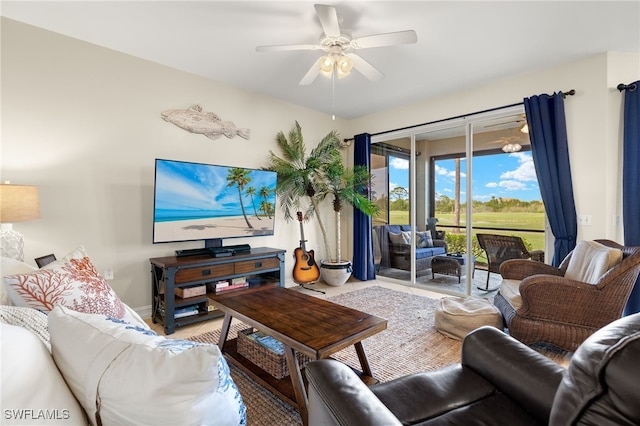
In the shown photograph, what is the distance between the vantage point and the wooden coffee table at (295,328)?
5.18 feet

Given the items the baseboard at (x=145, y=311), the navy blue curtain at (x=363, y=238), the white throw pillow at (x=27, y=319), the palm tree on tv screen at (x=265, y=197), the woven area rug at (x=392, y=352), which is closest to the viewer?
the white throw pillow at (x=27, y=319)

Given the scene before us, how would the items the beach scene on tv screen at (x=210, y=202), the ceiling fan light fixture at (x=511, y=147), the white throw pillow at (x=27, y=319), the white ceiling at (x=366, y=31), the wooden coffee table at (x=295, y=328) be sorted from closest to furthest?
1. the white throw pillow at (x=27, y=319)
2. the wooden coffee table at (x=295, y=328)
3. the white ceiling at (x=366, y=31)
4. the beach scene on tv screen at (x=210, y=202)
5. the ceiling fan light fixture at (x=511, y=147)

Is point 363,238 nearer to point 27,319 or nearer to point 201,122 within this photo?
point 201,122

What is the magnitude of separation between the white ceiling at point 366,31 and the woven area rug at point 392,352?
8.76ft

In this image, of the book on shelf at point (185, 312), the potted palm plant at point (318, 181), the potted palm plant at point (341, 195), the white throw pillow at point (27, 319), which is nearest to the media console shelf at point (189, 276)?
the book on shelf at point (185, 312)

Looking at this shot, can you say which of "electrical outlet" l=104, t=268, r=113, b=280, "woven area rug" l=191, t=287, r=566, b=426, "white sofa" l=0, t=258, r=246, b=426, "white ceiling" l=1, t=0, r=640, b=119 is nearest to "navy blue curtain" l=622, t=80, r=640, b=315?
"white ceiling" l=1, t=0, r=640, b=119

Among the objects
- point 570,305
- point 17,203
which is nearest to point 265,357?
point 17,203

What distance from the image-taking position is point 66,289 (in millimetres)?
1291

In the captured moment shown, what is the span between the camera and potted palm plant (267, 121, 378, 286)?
4234mm

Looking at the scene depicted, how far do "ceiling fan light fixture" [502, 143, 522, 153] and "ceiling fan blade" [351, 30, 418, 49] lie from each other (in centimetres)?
222

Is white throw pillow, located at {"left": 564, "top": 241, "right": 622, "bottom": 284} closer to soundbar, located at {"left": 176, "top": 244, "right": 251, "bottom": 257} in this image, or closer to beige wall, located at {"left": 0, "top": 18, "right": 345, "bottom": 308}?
soundbar, located at {"left": 176, "top": 244, "right": 251, "bottom": 257}

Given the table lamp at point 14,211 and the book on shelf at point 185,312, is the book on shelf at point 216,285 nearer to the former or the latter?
the book on shelf at point 185,312

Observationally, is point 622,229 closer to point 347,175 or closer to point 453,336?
point 453,336

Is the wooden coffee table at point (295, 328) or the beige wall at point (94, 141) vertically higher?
the beige wall at point (94, 141)
